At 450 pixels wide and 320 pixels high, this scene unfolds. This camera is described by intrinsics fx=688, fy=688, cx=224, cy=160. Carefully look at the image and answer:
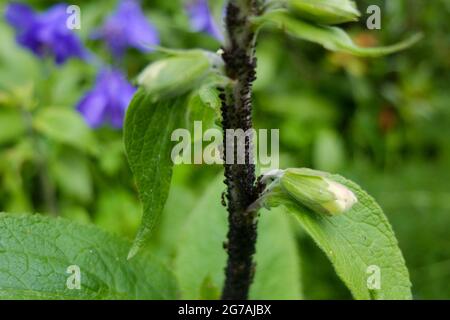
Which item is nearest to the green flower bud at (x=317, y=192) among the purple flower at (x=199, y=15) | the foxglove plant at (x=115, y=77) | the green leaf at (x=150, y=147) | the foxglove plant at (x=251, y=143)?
the foxglove plant at (x=251, y=143)

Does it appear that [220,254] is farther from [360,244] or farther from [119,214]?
[119,214]

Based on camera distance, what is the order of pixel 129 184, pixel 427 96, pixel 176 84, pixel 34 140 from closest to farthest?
pixel 176 84
pixel 34 140
pixel 129 184
pixel 427 96

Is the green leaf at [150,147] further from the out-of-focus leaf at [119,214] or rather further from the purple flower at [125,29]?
the purple flower at [125,29]

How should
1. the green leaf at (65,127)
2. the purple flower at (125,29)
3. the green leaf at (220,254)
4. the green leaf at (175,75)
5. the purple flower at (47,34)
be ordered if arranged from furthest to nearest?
the purple flower at (125,29) → the purple flower at (47,34) → the green leaf at (65,127) → the green leaf at (220,254) → the green leaf at (175,75)

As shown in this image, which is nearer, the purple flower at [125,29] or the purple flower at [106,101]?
the purple flower at [106,101]

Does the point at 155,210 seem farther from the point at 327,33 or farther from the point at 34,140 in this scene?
the point at 34,140

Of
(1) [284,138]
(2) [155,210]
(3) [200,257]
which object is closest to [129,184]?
(1) [284,138]
